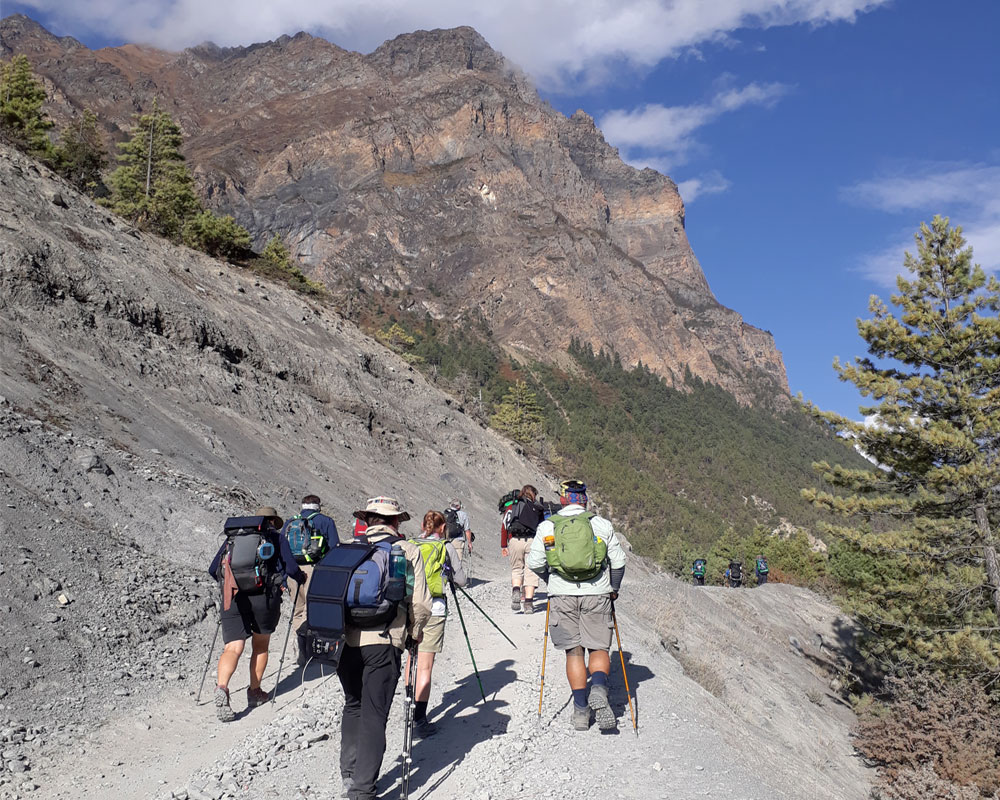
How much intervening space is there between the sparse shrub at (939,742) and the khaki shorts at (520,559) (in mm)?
4943

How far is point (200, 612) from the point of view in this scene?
9.25 metres

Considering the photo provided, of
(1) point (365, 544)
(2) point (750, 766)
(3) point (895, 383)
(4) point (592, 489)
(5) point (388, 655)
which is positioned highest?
(3) point (895, 383)

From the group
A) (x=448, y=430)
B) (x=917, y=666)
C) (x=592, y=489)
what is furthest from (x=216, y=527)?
(x=592, y=489)

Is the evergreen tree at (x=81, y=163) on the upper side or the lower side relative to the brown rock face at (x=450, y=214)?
lower

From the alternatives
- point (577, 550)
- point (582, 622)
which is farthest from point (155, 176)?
point (582, 622)

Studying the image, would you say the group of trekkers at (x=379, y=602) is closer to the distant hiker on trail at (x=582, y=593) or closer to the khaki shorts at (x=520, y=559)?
the distant hiker on trail at (x=582, y=593)

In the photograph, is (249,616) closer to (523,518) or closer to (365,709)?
(365,709)

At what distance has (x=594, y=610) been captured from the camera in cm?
617

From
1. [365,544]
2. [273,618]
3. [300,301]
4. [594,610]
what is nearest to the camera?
[365,544]

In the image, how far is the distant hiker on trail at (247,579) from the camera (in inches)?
257

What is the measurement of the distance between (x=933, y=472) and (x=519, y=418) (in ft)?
184

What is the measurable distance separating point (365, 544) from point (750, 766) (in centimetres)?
400

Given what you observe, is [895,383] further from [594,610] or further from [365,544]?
[365,544]

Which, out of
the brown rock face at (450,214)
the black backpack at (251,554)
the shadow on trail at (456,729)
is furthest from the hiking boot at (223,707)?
the brown rock face at (450,214)
